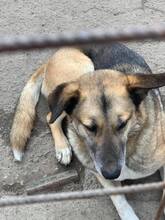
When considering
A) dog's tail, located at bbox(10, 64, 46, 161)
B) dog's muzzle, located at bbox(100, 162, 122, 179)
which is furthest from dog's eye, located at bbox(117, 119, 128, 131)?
dog's tail, located at bbox(10, 64, 46, 161)

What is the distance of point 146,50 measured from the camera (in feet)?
14.3

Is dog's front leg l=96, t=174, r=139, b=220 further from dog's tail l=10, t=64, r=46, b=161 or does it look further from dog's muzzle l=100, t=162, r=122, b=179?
dog's tail l=10, t=64, r=46, b=161

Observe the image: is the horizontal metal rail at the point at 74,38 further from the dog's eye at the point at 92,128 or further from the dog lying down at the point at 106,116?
the dog's eye at the point at 92,128

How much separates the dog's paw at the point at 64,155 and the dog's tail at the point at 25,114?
0.28 meters

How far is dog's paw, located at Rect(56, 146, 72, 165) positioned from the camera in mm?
3664

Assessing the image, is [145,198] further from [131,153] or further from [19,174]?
[19,174]

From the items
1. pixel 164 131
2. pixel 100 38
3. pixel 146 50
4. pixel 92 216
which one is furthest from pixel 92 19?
pixel 100 38

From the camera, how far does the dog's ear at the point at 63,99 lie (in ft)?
9.72

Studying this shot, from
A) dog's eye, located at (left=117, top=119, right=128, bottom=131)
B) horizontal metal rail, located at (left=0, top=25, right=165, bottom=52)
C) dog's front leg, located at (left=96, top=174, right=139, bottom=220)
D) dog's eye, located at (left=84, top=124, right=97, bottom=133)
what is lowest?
dog's front leg, located at (left=96, top=174, right=139, bottom=220)

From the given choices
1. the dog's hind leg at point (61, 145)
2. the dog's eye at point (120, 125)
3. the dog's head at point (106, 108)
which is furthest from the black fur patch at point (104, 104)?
the dog's hind leg at point (61, 145)

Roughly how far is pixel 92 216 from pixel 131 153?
0.53 meters

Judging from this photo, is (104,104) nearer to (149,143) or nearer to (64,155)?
(149,143)

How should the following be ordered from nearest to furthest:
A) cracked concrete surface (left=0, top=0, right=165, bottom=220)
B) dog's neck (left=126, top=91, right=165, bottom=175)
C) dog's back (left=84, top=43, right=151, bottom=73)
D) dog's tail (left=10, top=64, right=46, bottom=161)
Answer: dog's neck (left=126, top=91, right=165, bottom=175)
cracked concrete surface (left=0, top=0, right=165, bottom=220)
dog's back (left=84, top=43, right=151, bottom=73)
dog's tail (left=10, top=64, right=46, bottom=161)

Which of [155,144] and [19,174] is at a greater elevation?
[155,144]
